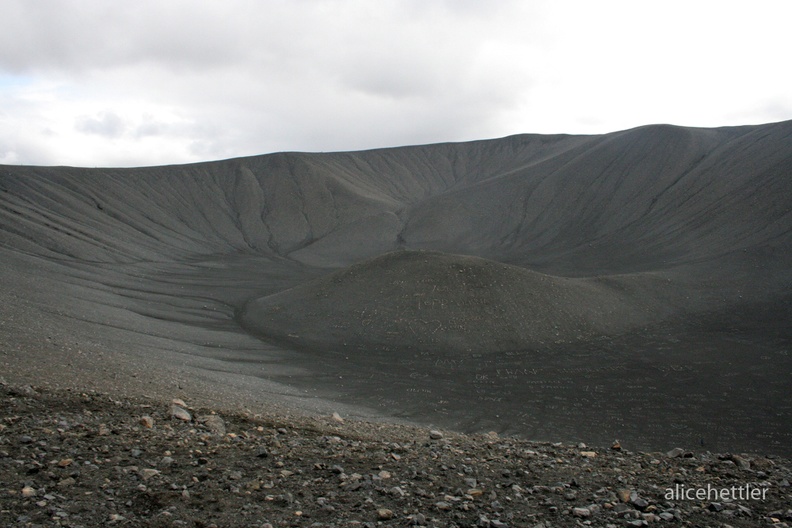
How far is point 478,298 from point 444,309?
5.85ft

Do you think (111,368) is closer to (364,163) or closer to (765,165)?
(765,165)

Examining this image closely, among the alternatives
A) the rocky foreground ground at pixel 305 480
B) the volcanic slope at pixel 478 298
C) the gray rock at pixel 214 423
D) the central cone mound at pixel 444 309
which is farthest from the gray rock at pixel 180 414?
the central cone mound at pixel 444 309

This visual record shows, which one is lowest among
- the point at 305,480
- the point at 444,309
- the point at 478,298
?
the point at 305,480

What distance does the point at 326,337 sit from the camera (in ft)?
85.3

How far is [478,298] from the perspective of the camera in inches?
1086

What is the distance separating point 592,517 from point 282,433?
4324mm

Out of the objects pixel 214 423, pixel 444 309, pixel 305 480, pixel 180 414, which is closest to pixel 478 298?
pixel 444 309

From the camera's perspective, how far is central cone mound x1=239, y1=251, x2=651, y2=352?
83.2ft

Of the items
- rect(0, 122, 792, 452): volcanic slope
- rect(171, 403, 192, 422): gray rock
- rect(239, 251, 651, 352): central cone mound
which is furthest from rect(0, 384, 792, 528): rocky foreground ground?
rect(239, 251, 651, 352): central cone mound

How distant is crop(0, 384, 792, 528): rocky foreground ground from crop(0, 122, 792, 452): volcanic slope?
380cm

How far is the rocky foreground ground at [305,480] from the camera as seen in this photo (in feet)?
17.9

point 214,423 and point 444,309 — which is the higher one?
point 444,309

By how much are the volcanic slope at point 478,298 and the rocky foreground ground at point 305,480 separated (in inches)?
149

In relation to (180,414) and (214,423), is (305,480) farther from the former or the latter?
(180,414)
